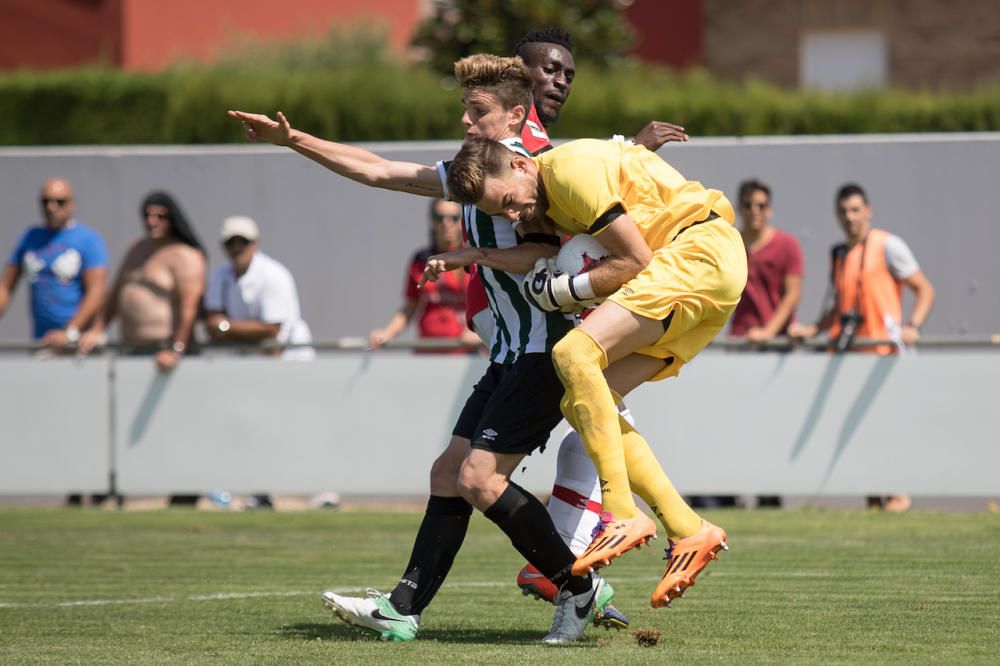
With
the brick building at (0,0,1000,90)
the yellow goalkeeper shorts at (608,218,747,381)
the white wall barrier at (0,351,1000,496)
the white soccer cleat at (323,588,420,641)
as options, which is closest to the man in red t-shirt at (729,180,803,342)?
the white wall barrier at (0,351,1000,496)

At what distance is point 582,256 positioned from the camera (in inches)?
233

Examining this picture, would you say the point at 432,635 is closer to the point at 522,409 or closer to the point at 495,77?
the point at 522,409

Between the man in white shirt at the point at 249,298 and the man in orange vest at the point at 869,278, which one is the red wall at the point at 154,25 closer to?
the man in white shirt at the point at 249,298

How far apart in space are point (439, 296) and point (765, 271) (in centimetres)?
247

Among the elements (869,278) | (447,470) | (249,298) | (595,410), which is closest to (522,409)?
(595,410)

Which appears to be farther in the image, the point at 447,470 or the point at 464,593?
the point at 464,593

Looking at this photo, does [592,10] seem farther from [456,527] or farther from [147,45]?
[456,527]

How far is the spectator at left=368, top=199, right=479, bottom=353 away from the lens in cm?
1211

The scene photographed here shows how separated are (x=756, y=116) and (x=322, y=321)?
4610 mm

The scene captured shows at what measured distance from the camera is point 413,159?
14516 mm

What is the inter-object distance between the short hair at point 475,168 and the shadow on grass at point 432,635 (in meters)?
1.63

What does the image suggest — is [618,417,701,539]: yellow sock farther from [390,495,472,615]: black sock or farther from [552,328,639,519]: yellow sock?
[390,495,472,615]: black sock

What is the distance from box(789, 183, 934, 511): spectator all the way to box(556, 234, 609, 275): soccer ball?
20.1ft

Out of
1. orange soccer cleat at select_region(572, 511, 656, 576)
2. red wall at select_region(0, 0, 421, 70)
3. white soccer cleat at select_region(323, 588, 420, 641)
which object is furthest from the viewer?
red wall at select_region(0, 0, 421, 70)
